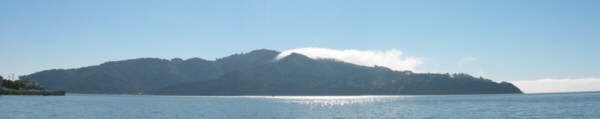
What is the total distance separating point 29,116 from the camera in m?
106

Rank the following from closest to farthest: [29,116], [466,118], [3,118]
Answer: [3,118]
[29,116]
[466,118]

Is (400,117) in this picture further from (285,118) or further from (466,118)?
(285,118)

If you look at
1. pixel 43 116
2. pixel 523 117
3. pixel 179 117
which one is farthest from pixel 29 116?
pixel 523 117

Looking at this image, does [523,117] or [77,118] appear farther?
[523,117]

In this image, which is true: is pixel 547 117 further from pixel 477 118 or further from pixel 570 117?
pixel 477 118

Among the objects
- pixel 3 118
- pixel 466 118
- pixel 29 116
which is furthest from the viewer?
pixel 466 118

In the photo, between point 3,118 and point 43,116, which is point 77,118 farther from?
point 3,118

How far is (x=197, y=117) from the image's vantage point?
11994cm

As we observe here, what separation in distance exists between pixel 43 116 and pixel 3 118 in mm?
11258

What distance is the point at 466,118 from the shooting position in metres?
117

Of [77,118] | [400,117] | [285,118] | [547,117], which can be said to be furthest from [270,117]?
[547,117]

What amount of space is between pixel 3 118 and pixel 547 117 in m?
93.2

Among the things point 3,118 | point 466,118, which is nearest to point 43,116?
point 3,118

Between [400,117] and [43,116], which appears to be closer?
[43,116]
